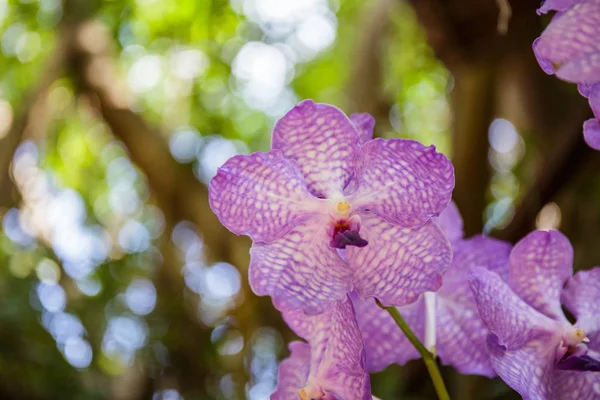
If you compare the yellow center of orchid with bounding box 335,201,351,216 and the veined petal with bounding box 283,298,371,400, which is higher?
the yellow center of orchid with bounding box 335,201,351,216

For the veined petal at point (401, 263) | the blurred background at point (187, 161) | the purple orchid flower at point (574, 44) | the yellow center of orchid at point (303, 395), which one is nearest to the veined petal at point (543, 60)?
the purple orchid flower at point (574, 44)

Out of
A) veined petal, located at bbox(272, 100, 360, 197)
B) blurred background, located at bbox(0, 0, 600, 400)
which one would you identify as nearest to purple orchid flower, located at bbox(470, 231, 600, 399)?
veined petal, located at bbox(272, 100, 360, 197)

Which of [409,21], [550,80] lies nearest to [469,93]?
[550,80]

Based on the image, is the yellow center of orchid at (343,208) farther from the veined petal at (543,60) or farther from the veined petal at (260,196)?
the veined petal at (543,60)

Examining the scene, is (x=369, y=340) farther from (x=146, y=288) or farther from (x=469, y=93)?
(x=146, y=288)

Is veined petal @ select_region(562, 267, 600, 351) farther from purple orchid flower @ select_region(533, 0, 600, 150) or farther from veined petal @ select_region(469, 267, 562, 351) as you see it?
purple orchid flower @ select_region(533, 0, 600, 150)

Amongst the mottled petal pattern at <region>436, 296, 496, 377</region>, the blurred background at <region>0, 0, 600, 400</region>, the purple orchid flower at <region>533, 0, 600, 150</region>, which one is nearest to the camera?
the purple orchid flower at <region>533, 0, 600, 150</region>

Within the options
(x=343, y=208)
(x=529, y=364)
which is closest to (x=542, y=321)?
(x=529, y=364)
